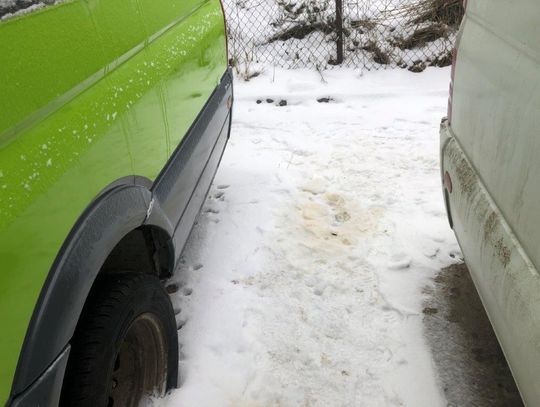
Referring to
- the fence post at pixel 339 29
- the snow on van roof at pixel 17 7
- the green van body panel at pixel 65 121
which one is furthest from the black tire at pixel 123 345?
the fence post at pixel 339 29

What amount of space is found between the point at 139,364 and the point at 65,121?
41.5 inches

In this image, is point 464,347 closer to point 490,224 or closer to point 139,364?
point 490,224

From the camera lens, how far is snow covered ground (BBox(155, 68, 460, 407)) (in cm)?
226

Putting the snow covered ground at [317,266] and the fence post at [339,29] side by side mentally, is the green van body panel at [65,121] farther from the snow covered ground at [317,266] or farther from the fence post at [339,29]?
the fence post at [339,29]

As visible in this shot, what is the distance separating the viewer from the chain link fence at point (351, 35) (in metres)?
6.43

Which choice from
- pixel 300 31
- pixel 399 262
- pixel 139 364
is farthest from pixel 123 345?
pixel 300 31

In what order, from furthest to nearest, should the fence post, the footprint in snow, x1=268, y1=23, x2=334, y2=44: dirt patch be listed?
1. x1=268, y1=23, x2=334, y2=44: dirt patch
2. the fence post
3. the footprint in snow

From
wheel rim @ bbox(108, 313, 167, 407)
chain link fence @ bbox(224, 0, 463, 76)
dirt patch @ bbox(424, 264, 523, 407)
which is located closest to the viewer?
wheel rim @ bbox(108, 313, 167, 407)

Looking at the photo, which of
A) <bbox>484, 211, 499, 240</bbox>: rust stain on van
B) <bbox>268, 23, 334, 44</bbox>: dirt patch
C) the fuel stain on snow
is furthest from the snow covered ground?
<bbox>268, 23, 334, 44</bbox>: dirt patch

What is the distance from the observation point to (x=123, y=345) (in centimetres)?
185

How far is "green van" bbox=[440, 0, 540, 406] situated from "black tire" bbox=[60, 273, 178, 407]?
3.98 feet

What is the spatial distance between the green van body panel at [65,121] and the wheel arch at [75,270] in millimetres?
29

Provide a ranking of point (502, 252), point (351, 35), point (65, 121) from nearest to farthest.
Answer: point (65, 121) < point (502, 252) < point (351, 35)

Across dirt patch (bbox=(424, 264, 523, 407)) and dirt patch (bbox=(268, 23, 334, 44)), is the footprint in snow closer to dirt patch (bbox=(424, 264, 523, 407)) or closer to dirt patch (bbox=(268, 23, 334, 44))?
dirt patch (bbox=(424, 264, 523, 407))
